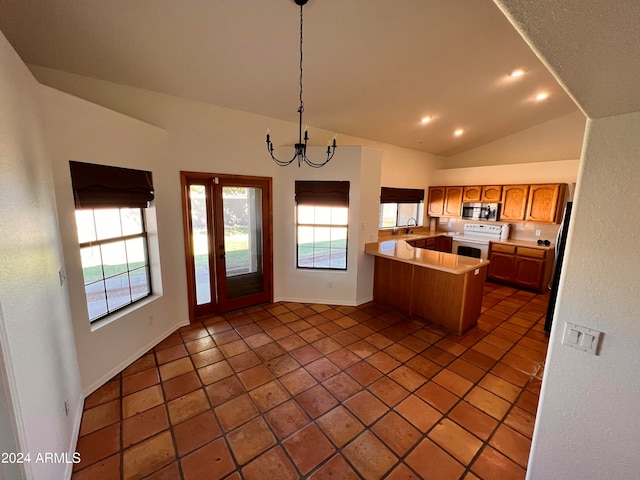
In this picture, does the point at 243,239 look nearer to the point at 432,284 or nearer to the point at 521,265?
the point at 432,284

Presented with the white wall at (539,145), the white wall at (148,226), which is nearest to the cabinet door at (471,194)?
the white wall at (539,145)

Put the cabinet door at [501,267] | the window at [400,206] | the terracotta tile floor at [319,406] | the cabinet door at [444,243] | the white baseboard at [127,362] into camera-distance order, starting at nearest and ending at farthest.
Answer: the terracotta tile floor at [319,406] < the white baseboard at [127,362] < the cabinet door at [501,267] < the window at [400,206] < the cabinet door at [444,243]

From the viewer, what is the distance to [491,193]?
5.62 m

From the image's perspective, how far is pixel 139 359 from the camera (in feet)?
9.29

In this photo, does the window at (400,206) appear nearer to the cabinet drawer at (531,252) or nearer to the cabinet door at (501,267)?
the cabinet door at (501,267)

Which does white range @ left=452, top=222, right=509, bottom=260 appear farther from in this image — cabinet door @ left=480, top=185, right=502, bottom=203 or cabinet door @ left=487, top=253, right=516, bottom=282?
cabinet door @ left=480, top=185, right=502, bottom=203

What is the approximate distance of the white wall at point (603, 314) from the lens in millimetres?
1038

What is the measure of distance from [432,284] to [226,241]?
298 cm

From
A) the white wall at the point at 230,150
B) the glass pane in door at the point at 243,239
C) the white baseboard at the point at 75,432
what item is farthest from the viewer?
the glass pane in door at the point at 243,239

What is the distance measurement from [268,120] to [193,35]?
63.1 inches

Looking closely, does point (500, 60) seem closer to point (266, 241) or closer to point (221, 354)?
Result: point (266, 241)

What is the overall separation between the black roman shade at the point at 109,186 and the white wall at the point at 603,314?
131 inches

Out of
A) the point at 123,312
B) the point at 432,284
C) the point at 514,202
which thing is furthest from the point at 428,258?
the point at 123,312

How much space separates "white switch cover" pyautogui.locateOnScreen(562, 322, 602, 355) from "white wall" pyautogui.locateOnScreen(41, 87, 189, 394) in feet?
11.0
